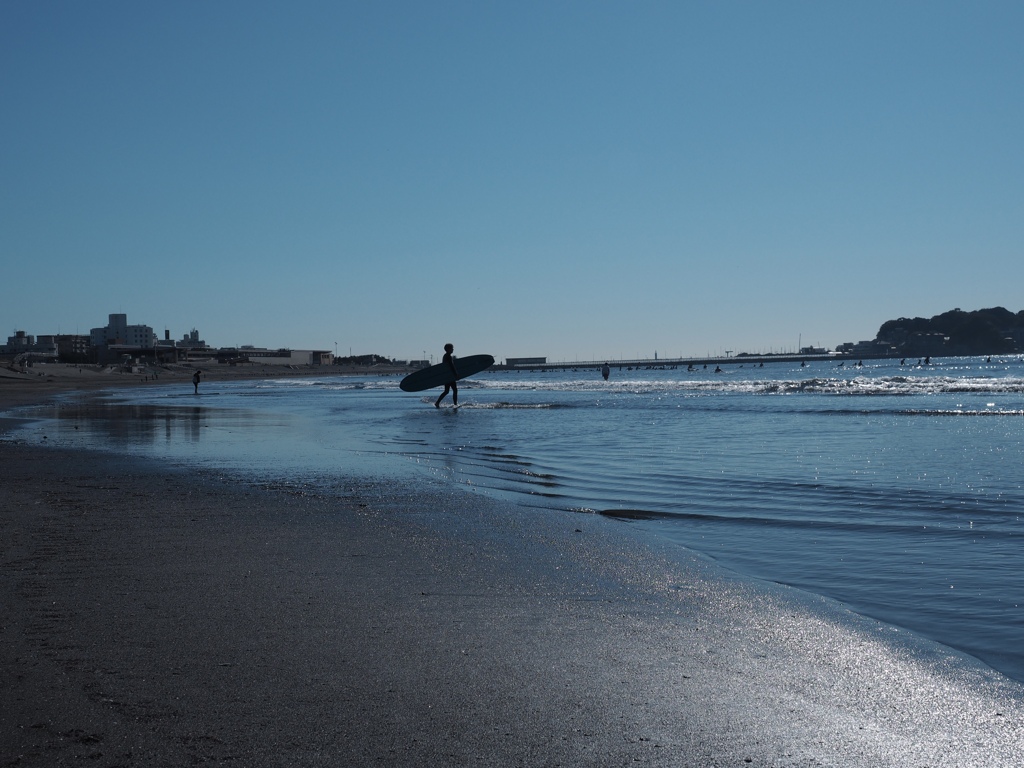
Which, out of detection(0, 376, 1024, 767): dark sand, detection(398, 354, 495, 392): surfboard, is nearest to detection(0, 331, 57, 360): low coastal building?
detection(398, 354, 495, 392): surfboard

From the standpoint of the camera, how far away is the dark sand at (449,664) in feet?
9.99

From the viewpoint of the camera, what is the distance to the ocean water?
18.8ft

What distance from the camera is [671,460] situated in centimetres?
1350

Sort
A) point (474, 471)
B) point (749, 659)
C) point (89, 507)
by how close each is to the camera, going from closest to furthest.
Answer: point (749, 659) < point (89, 507) < point (474, 471)

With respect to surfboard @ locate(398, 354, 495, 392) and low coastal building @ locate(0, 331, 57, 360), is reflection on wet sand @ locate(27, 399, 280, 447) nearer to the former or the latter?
surfboard @ locate(398, 354, 495, 392)

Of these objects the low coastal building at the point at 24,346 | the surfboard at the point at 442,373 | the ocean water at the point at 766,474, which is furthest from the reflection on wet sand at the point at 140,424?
the low coastal building at the point at 24,346

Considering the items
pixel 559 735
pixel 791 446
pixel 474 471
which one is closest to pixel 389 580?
pixel 559 735

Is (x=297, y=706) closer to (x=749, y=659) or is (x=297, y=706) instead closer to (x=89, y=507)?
(x=749, y=659)

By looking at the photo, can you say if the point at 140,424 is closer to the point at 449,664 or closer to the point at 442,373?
the point at 442,373

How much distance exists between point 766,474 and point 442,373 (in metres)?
28.8

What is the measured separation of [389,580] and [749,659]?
2.45m

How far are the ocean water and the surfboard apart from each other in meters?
11.9

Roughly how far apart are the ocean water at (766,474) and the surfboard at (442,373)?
39.1ft

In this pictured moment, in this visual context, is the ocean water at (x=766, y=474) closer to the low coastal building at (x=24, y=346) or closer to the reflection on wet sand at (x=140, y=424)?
the reflection on wet sand at (x=140, y=424)
